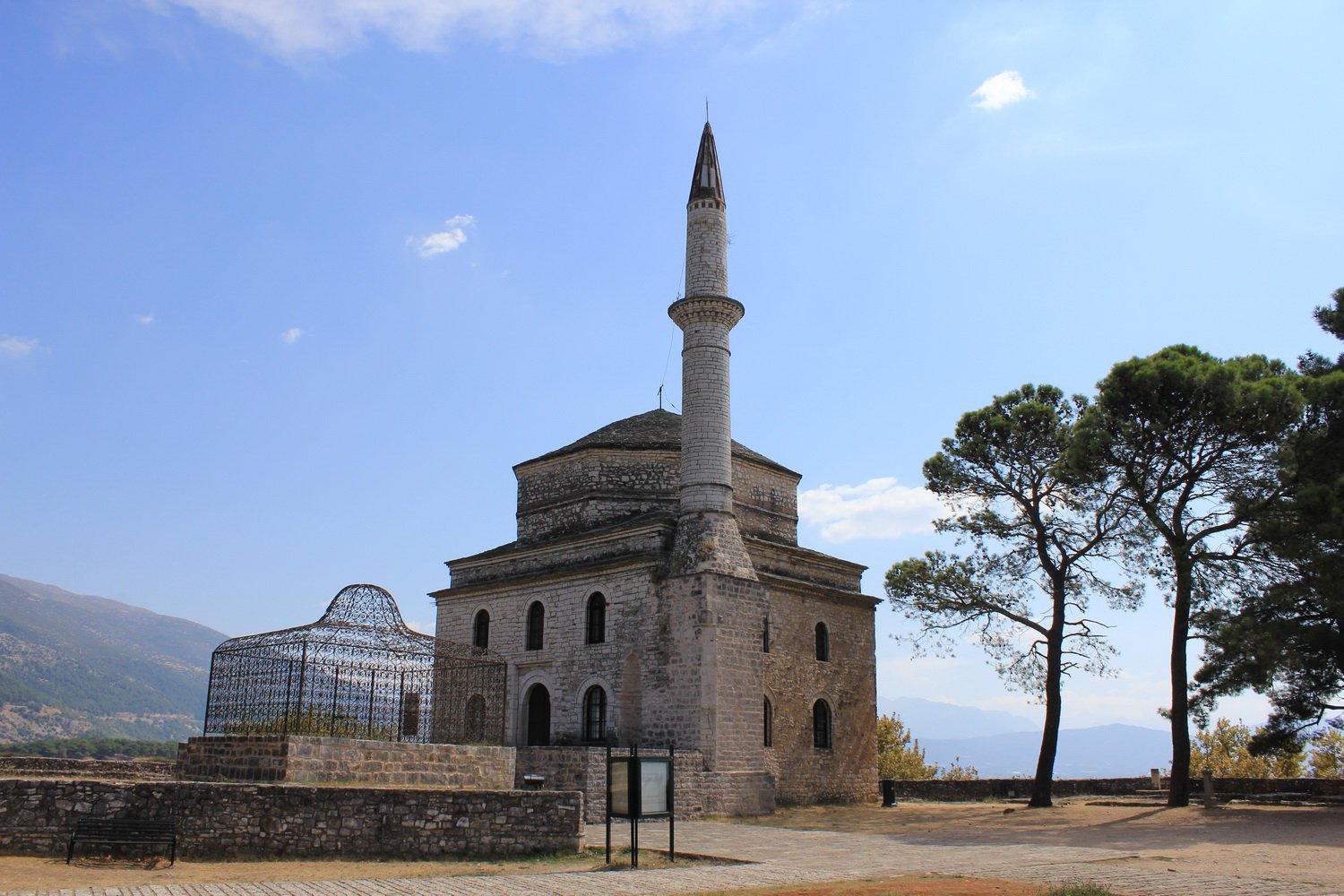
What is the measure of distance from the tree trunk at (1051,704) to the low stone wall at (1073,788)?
3.20 m

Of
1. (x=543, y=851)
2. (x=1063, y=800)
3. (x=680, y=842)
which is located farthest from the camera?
(x=1063, y=800)

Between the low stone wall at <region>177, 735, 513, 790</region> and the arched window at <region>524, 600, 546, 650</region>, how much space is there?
8396 millimetres

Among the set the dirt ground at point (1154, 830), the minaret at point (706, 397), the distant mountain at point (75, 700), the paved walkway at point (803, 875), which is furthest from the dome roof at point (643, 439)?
the distant mountain at point (75, 700)

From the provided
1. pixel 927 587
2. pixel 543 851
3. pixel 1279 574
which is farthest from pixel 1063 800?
pixel 543 851

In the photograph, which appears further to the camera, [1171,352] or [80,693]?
[80,693]

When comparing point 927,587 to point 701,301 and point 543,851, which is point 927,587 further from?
point 543,851

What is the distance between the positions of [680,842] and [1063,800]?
53.4 feet

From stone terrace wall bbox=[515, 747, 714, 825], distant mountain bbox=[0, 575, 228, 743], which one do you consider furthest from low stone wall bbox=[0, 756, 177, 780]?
distant mountain bbox=[0, 575, 228, 743]

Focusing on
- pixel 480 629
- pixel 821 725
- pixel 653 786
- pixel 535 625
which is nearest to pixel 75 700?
pixel 480 629

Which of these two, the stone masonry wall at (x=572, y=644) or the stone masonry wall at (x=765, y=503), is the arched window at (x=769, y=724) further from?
the stone masonry wall at (x=765, y=503)

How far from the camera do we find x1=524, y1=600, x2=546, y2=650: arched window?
24.8m

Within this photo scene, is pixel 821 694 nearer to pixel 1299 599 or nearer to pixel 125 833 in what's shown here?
pixel 1299 599

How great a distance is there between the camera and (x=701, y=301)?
23.1 metres

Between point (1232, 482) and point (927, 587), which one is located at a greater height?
point (1232, 482)
